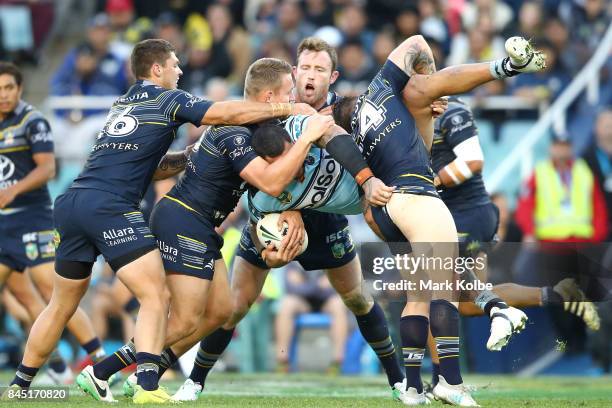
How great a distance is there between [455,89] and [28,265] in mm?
5569

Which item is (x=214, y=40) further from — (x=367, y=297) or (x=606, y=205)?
(x=367, y=297)

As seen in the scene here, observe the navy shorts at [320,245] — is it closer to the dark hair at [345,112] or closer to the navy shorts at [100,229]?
the dark hair at [345,112]

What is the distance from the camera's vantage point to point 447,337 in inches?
350

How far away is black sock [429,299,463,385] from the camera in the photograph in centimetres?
887

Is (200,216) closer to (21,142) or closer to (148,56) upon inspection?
(148,56)

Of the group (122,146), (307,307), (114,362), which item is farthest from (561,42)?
(114,362)

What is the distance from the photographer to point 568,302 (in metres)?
10.1

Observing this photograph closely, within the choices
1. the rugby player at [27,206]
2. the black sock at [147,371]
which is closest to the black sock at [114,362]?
the black sock at [147,371]

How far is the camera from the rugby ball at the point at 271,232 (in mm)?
9453

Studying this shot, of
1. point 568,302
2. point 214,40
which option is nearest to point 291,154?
point 568,302

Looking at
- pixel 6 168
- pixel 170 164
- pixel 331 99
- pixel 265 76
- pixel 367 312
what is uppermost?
pixel 265 76

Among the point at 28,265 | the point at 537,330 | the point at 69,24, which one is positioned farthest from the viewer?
the point at 69,24

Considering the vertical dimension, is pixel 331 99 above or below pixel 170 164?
above

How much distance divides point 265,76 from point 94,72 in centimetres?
940
